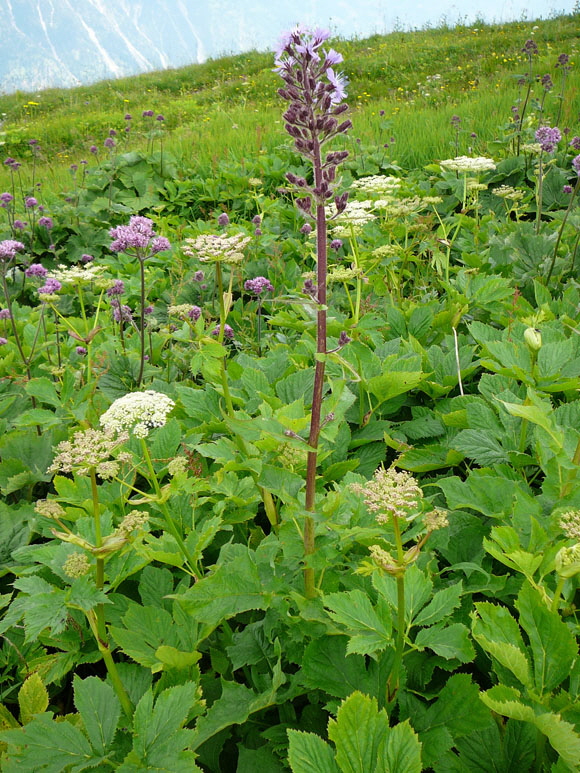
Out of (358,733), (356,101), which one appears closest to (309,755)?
(358,733)

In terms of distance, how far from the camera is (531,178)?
465 cm

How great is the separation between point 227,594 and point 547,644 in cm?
70

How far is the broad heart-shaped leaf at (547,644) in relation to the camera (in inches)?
39.9

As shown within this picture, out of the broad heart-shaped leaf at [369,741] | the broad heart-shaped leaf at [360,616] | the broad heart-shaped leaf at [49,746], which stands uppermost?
the broad heart-shaped leaf at [360,616]

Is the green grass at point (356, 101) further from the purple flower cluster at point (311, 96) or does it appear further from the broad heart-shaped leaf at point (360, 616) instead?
the broad heart-shaped leaf at point (360, 616)

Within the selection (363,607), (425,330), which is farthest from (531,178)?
(363,607)

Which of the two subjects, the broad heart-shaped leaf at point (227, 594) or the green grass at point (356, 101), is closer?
the broad heart-shaped leaf at point (227, 594)

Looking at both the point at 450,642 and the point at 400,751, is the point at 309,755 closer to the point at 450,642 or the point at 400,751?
the point at 400,751

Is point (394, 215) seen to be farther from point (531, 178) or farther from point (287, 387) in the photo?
point (531, 178)

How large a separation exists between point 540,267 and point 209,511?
261cm

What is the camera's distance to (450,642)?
3.76 feet

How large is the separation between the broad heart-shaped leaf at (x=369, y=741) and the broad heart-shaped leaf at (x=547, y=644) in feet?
1.00

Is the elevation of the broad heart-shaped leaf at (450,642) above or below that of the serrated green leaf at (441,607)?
below

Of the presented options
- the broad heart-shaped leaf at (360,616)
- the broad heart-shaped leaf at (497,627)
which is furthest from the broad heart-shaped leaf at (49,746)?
the broad heart-shaped leaf at (497,627)
